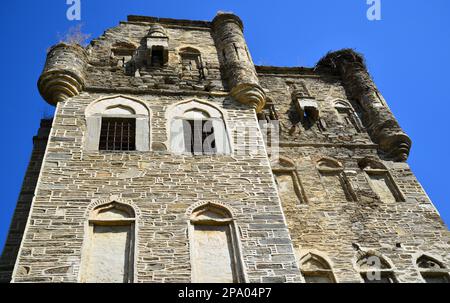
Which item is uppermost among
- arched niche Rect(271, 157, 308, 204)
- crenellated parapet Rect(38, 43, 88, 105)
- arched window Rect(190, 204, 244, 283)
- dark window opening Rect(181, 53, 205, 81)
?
dark window opening Rect(181, 53, 205, 81)

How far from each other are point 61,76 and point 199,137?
3089 mm

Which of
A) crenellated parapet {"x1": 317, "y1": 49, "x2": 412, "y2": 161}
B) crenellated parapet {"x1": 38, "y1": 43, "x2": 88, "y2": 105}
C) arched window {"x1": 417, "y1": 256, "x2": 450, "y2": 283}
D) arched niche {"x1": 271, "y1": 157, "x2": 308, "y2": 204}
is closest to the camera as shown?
arched window {"x1": 417, "y1": 256, "x2": 450, "y2": 283}

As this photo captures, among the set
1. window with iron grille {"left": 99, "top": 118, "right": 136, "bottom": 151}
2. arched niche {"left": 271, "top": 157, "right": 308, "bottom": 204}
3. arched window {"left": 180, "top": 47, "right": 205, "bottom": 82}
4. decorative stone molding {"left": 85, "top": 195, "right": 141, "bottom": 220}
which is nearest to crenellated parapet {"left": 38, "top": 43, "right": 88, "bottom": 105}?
window with iron grille {"left": 99, "top": 118, "right": 136, "bottom": 151}

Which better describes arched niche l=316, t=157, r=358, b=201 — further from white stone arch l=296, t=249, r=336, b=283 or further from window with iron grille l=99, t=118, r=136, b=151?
window with iron grille l=99, t=118, r=136, b=151

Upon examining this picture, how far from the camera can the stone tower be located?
755cm

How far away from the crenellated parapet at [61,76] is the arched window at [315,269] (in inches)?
221

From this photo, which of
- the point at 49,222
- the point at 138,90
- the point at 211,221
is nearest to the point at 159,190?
the point at 211,221

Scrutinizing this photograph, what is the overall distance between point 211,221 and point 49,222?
2.40m

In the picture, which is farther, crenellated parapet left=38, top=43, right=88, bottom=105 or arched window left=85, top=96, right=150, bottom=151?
crenellated parapet left=38, top=43, right=88, bottom=105

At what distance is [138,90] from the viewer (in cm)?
1124

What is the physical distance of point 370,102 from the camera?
544 inches

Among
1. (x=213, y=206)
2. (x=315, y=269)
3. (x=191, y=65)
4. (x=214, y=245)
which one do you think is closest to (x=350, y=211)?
(x=315, y=269)

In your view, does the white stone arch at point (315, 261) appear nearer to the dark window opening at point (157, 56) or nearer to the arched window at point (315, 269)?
the arched window at point (315, 269)
